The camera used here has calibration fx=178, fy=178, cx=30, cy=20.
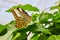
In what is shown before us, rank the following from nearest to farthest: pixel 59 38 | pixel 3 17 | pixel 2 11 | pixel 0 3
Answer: pixel 59 38 → pixel 3 17 → pixel 2 11 → pixel 0 3

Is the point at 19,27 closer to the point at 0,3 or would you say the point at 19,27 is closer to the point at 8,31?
the point at 8,31

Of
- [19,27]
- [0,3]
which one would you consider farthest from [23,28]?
[0,3]

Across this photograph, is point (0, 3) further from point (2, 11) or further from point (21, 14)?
point (21, 14)

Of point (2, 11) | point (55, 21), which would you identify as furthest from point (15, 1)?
point (55, 21)

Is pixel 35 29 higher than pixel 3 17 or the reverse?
higher

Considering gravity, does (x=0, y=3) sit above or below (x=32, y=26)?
below

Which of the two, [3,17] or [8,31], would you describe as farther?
[3,17]

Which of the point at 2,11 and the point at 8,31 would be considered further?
the point at 2,11

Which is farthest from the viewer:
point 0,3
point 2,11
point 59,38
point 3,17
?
point 0,3

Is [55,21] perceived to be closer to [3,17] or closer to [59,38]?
[59,38]
